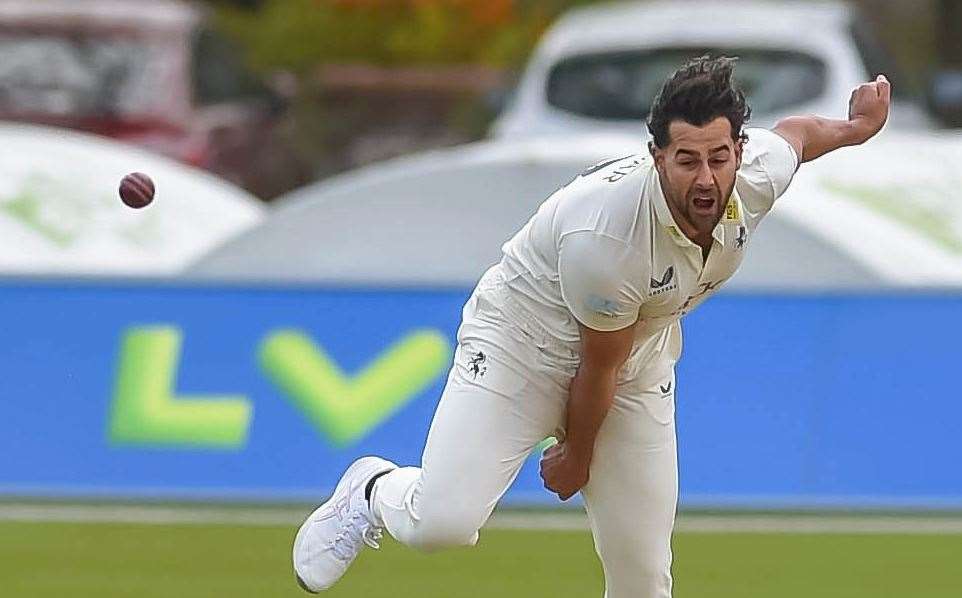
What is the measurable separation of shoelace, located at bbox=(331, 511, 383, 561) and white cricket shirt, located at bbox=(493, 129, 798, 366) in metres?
0.79

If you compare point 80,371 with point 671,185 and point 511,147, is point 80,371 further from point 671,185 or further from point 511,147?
point 671,185

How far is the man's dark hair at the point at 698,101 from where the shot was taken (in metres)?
5.38

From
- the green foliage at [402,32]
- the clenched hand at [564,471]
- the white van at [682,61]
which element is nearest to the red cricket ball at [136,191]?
the clenched hand at [564,471]

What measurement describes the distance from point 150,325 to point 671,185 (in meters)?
4.25

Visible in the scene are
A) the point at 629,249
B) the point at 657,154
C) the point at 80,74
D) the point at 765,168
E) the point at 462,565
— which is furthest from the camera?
the point at 80,74

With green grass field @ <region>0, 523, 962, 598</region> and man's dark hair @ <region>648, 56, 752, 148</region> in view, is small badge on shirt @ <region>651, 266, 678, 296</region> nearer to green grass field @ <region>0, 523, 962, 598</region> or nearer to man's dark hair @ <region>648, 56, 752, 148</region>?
man's dark hair @ <region>648, 56, 752, 148</region>

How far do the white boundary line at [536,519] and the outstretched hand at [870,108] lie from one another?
2750mm

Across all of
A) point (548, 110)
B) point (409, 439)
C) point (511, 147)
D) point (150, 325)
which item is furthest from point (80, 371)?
point (548, 110)

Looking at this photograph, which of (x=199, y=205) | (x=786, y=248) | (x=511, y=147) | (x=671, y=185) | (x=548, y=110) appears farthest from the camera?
(x=548, y=110)

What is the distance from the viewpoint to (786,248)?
995 cm

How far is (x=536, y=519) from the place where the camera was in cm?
891

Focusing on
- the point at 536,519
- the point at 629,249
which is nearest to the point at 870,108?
the point at 629,249

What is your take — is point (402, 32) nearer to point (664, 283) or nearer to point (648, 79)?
point (648, 79)

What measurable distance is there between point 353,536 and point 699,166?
159 centimetres
